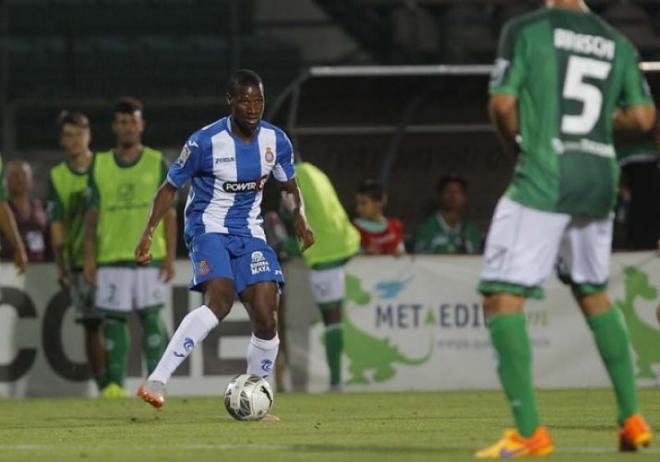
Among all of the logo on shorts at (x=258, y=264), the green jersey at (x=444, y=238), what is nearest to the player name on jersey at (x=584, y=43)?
the logo on shorts at (x=258, y=264)

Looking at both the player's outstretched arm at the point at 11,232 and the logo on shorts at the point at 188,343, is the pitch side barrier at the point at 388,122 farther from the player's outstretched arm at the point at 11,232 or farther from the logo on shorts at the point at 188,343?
the logo on shorts at the point at 188,343

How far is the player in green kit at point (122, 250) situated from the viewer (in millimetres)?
15273

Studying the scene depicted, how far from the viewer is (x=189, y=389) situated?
1614 centimetres

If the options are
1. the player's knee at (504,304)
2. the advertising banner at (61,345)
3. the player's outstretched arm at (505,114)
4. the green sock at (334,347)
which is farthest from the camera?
the advertising banner at (61,345)

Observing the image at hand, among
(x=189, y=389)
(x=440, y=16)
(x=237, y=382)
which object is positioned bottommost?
(x=189, y=389)

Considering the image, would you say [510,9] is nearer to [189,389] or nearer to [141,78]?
[141,78]

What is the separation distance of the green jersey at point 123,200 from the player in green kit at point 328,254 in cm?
130

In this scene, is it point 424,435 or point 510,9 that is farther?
point 510,9

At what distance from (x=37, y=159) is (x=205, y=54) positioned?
454 centimetres

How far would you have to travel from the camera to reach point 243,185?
455 inches

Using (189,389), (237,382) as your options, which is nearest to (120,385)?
(189,389)

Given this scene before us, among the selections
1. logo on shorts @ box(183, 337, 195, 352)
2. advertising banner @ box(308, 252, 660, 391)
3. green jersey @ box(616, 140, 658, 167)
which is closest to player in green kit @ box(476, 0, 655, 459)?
logo on shorts @ box(183, 337, 195, 352)

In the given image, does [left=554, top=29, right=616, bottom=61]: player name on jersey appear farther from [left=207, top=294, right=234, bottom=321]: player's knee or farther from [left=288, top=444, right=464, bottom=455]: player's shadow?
[left=207, top=294, right=234, bottom=321]: player's knee

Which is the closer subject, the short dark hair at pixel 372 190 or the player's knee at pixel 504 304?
the player's knee at pixel 504 304
